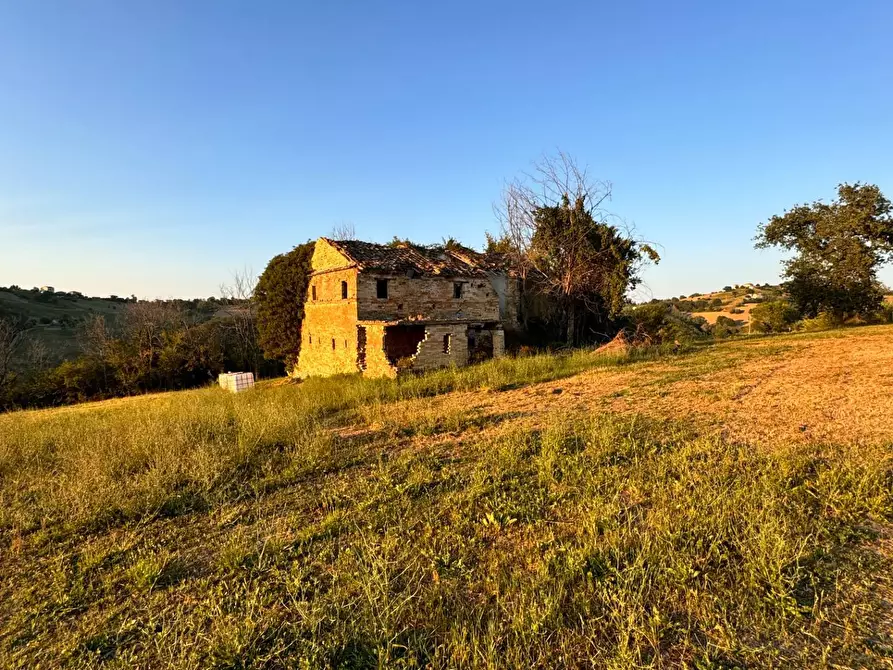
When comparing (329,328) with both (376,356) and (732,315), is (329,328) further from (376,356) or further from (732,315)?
(732,315)

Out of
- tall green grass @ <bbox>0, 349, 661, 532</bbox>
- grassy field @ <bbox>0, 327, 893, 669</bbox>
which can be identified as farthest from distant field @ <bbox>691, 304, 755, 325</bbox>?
tall green grass @ <bbox>0, 349, 661, 532</bbox>

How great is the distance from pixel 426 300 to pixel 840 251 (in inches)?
975

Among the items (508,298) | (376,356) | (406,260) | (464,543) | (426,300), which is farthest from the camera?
(508,298)

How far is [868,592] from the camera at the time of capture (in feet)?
9.53

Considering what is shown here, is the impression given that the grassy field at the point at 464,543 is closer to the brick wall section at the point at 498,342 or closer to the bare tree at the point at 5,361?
the brick wall section at the point at 498,342

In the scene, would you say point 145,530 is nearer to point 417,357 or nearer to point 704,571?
point 704,571

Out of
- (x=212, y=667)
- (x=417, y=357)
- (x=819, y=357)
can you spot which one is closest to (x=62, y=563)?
(x=212, y=667)

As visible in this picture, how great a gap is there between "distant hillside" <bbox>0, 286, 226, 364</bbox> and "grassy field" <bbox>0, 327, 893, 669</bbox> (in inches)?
1179

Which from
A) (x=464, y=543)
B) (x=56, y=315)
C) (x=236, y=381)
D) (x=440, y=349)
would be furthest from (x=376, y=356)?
(x=56, y=315)

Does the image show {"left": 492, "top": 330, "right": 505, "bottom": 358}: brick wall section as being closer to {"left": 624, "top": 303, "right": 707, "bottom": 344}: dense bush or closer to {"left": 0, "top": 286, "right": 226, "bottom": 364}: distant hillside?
{"left": 624, "top": 303, "right": 707, "bottom": 344}: dense bush

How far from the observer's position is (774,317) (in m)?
27.5

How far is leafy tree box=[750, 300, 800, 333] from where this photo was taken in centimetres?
2708

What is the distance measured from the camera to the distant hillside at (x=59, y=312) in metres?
32.8

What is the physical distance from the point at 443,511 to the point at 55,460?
6.76 metres
